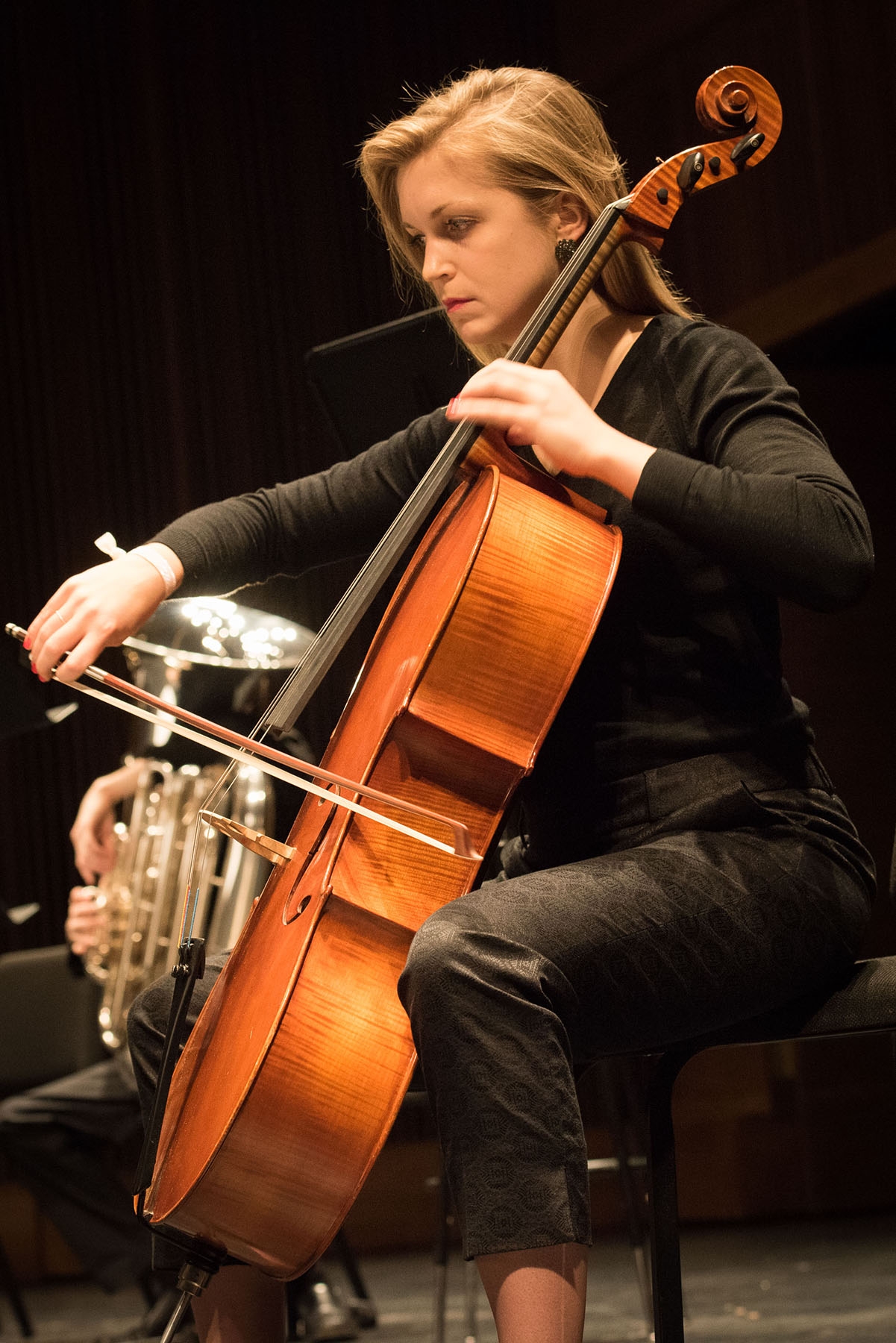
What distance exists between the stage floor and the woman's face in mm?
1390

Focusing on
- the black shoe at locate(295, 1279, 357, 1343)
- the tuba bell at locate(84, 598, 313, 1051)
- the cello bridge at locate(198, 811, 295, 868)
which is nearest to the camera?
the cello bridge at locate(198, 811, 295, 868)

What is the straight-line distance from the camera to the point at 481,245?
1.32 m

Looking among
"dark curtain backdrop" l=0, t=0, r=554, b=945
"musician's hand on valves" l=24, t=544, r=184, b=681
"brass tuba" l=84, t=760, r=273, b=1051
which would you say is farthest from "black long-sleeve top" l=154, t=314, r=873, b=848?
"dark curtain backdrop" l=0, t=0, r=554, b=945

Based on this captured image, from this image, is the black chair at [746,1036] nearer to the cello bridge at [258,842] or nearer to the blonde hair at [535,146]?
the cello bridge at [258,842]

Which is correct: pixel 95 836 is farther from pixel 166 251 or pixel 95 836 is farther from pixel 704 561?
pixel 166 251

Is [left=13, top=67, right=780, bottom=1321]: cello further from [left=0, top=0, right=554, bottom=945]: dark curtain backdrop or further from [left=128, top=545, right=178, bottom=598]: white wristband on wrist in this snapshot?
[left=0, top=0, right=554, bottom=945]: dark curtain backdrop

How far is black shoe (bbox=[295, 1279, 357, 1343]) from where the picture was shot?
2.35 m

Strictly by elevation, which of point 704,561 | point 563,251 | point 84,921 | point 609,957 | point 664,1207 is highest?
point 563,251

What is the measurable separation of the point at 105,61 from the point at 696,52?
169 centimetres

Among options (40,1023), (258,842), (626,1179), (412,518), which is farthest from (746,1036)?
(40,1023)

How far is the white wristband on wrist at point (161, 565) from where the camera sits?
4.38 feet

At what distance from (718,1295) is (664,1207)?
141 centimetres

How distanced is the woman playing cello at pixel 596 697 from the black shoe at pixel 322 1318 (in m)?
1.27

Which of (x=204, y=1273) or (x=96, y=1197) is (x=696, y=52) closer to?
(x=96, y=1197)
